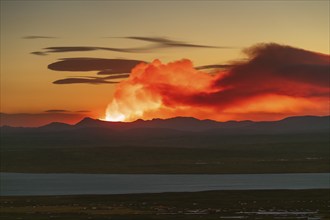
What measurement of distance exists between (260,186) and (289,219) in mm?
32695

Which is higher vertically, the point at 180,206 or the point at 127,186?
the point at 127,186

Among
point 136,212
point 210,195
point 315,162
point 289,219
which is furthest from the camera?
point 315,162

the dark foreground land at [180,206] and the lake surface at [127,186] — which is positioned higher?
the lake surface at [127,186]

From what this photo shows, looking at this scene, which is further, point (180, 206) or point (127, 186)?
point (127, 186)

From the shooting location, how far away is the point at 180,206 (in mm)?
69188

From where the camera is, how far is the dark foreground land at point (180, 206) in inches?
2464

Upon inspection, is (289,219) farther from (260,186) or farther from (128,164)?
(128,164)

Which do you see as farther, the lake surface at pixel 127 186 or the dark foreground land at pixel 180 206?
the lake surface at pixel 127 186

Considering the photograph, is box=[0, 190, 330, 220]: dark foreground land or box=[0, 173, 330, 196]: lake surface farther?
box=[0, 173, 330, 196]: lake surface

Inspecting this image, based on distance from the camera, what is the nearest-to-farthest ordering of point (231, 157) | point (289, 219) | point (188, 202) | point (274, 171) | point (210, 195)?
point (289, 219) < point (188, 202) < point (210, 195) < point (274, 171) < point (231, 157)

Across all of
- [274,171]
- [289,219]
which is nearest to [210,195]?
[289,219]

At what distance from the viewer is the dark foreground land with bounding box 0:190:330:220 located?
2464 inches

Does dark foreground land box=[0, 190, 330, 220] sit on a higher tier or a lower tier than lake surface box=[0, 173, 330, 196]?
lower

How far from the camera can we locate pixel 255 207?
2687 inches
